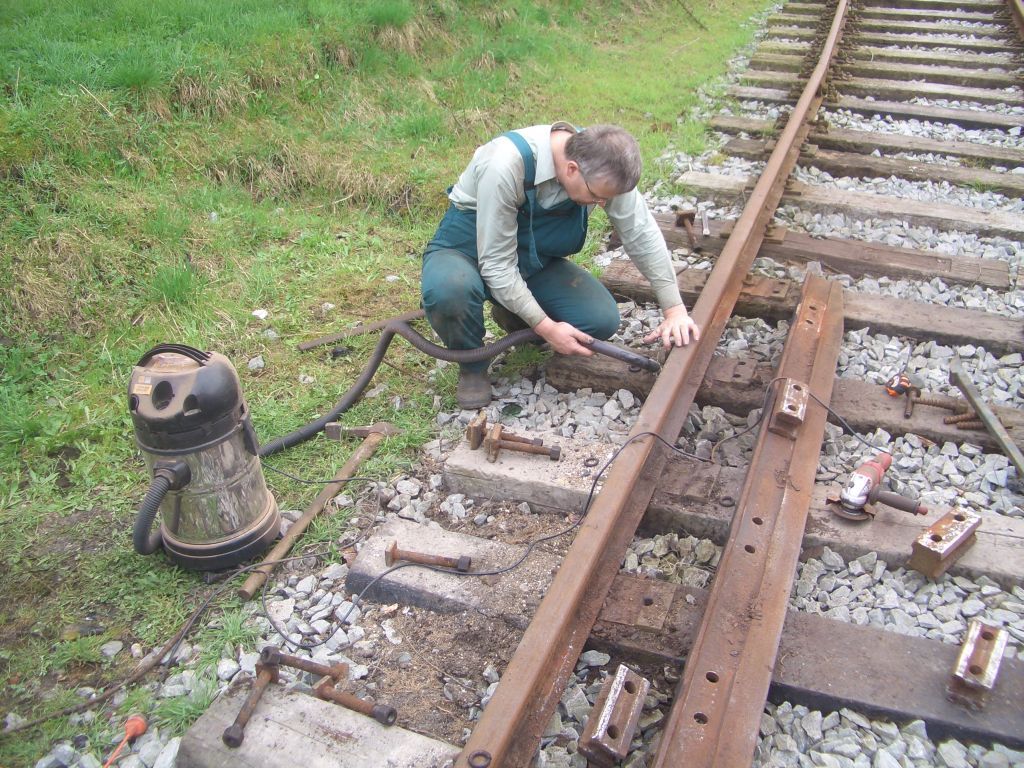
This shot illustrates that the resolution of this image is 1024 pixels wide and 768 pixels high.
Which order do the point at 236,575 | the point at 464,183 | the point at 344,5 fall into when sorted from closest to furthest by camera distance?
the point at 236,575 < the point at 464,183 < the point at 344,5

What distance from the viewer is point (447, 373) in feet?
12.7

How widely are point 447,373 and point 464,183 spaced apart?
0.89 m

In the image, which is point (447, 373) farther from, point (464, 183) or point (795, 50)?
point (795, 50)

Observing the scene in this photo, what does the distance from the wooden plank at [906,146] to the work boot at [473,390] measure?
13.4 ft

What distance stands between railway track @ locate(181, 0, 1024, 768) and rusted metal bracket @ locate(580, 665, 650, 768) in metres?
0.01

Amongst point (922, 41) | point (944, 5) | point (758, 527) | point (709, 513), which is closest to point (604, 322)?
point (709, 513)

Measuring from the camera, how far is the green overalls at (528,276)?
3393 millimetres

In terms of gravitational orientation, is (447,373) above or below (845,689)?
below

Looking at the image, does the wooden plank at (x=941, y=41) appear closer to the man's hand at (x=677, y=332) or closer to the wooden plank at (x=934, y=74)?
the wooden plank at (x=934, y=74)

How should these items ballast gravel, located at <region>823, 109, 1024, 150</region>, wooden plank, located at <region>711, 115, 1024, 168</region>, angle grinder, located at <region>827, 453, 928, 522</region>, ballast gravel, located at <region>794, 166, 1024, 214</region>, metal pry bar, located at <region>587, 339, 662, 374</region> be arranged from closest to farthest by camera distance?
1. angle grinder, located at <region>827, 453, 928, 522</region>
2. metal pry bar, located at <region>587, 339, 662, 374</region>
3. ballast gravel, located at <region>794, 166, 1024, 214</region>
4. wooden plank, located at <region>711, 115, 1024, 168</region>
5. ballast gravel, located at <region>823, 109, 1024, 150</region>

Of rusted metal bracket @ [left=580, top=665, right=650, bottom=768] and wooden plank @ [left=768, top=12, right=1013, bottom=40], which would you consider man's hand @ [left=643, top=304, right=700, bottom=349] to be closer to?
rusted metal bracket @ [left=580, top=665, right=650, bottom=768]

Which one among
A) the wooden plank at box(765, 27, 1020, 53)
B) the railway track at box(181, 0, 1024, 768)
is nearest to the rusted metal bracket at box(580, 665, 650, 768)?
the railway track at box(181, 0, 1024, 768)

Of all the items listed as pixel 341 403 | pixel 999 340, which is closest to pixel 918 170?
pixel 999 340

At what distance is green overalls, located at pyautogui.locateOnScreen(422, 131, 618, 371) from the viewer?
3.39 m
